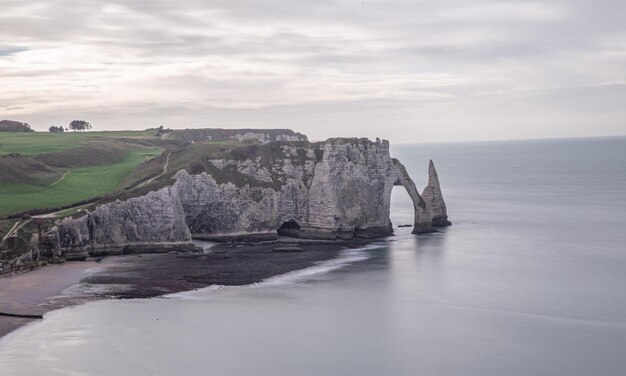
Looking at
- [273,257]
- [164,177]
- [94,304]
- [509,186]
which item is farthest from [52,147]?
[509,186]

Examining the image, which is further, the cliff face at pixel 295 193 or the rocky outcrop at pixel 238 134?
the rocky outcrop at pixel 238 134

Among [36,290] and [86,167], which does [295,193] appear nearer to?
[86,167]

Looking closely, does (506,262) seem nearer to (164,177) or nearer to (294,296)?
(294,296)

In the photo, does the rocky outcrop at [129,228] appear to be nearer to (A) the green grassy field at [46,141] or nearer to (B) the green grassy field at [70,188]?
(B) the green grassy field at [70,188]

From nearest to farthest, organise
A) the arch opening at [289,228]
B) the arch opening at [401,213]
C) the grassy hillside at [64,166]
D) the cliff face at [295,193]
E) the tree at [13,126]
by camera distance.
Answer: the grassy hillside at [64,166] → the cliff face at [295,193] → the arch opening at [289,228] → the arch opening at [401,213] → the tree at [13,126]

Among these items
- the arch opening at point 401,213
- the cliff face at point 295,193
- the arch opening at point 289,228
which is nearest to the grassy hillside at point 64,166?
the cliff face at point 295,193
